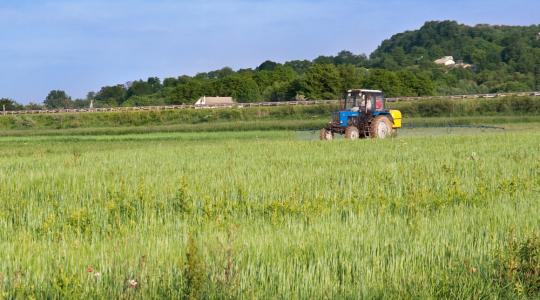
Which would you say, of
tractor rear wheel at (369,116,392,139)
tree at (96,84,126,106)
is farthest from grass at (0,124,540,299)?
tree at (96,84,126,106)

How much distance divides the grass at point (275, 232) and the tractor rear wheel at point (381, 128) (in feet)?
45.0

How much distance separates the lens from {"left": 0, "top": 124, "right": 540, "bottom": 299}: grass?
4.44 m

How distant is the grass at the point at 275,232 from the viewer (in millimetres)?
4441

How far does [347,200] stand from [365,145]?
35.4 feet

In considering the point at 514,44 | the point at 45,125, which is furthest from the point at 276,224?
the point at 514,44

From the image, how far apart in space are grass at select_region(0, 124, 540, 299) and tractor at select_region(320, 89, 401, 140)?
13.8m

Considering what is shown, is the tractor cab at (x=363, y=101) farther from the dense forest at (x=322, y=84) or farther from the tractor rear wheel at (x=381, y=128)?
the dense forest at (x=322, y=84)

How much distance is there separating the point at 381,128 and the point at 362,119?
90 centimetres

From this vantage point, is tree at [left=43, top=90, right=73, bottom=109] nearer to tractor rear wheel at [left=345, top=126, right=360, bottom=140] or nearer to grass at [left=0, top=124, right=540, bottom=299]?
tractor rear wheel at [left=345, top=126, right=360, bottom=140]

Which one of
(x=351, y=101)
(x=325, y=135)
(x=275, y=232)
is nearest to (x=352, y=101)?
(x=351, y=101)

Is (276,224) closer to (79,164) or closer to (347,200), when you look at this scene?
(347,200)

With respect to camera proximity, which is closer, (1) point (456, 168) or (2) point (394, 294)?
(2) point (394, 294)

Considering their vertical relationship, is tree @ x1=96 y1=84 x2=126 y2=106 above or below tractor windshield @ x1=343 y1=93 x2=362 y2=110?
above

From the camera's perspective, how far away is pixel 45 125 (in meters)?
73.8
